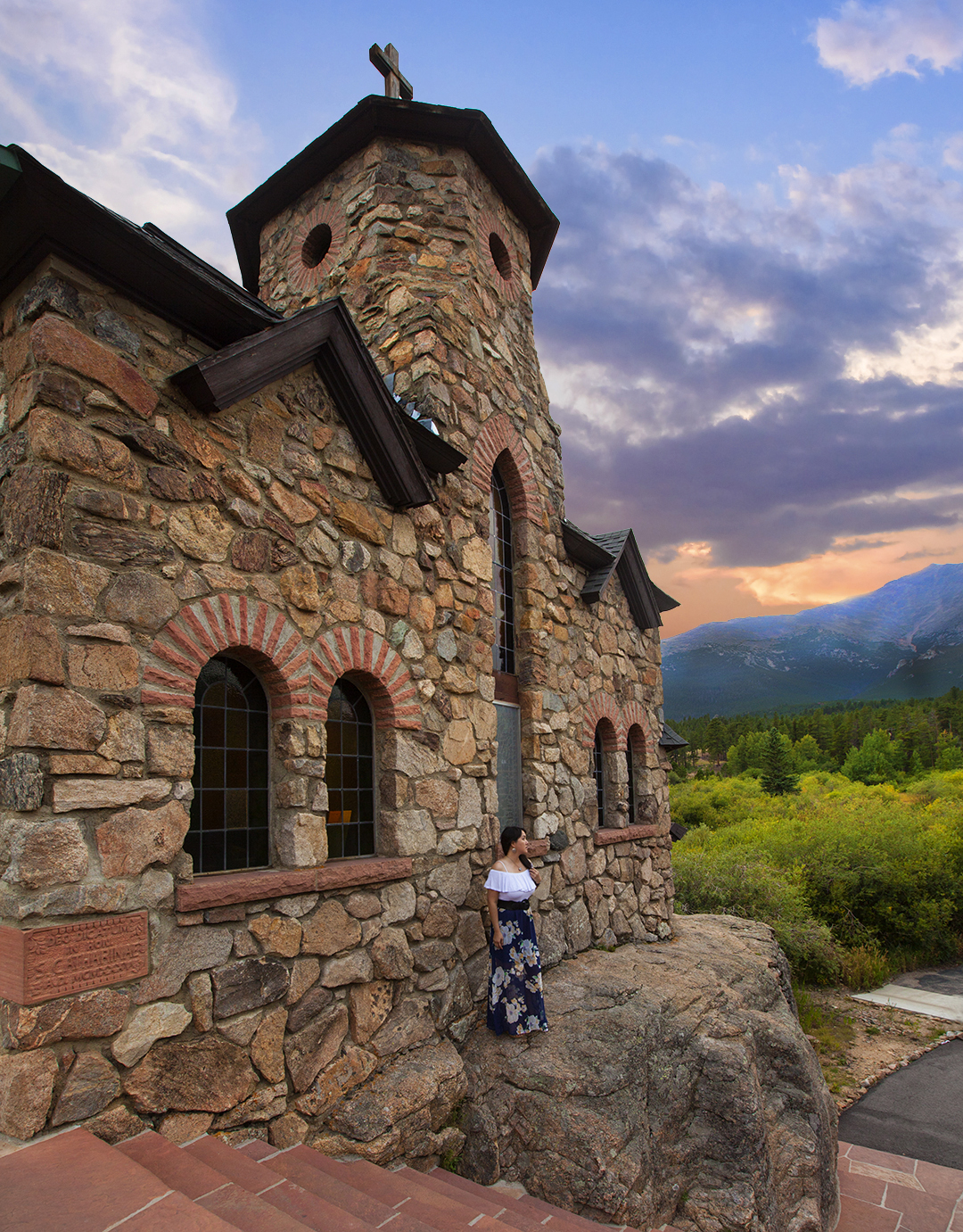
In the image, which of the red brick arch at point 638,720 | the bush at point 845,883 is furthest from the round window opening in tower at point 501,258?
the bush at point 845,883

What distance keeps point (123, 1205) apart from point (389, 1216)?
4.41 feet

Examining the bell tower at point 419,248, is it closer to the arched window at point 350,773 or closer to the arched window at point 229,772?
the arched window at point 350,773

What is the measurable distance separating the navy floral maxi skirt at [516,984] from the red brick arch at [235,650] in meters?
2.36

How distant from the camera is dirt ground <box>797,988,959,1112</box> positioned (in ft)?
34.0

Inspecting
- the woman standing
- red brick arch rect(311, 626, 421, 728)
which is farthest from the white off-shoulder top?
red brick arch rect(311, 626, 421, 728)

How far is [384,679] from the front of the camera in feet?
17.2

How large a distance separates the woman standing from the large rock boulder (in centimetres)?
13

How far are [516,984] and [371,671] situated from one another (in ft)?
8.55

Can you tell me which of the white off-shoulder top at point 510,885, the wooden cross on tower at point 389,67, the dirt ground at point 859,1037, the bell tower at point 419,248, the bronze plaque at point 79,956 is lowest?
the dirt ground at point 859,1037

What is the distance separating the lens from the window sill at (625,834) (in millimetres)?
8252

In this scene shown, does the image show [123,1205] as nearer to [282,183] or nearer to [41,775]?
[41,775]

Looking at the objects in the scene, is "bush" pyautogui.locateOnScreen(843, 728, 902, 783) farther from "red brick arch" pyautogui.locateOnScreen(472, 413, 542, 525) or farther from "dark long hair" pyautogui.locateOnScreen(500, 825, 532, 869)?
"dark long hair" pyautogui.locateOnScreen(500, 825, 532, 869)

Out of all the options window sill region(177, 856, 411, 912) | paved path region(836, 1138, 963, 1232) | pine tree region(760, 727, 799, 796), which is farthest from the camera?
pine tree region(760, 727, 799, 796)

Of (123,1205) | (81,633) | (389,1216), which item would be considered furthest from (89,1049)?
(81,633)
